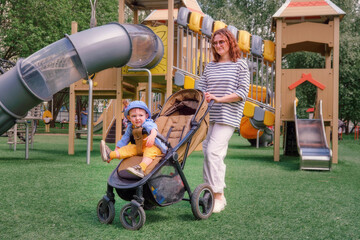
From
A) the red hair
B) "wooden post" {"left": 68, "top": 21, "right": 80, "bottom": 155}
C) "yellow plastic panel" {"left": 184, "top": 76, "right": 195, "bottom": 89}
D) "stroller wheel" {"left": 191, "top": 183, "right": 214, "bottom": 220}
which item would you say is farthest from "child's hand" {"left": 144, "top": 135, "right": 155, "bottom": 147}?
"wooden post" {"left": 68, "top": 21, "right": 80, "bottom": 155}

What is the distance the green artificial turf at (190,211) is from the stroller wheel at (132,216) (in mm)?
63

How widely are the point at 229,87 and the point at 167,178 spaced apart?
1.10 meters

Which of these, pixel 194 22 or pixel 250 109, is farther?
pixel 194 22

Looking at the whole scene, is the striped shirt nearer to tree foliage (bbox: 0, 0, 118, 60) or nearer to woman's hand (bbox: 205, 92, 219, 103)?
woman's hand (bbox: 205, 92, 219, 103)

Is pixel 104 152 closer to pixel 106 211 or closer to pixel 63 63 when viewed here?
pixel 106 211

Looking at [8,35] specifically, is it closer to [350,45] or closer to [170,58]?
[170,58]

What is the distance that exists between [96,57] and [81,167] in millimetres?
2086

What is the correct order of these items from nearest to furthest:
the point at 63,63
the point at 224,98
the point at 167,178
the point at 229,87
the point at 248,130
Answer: the point at 167,178 < the point at 224,98 < the point at 229,87 < the point at 63,63 < the point at 248,130

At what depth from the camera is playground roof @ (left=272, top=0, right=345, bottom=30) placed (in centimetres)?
871

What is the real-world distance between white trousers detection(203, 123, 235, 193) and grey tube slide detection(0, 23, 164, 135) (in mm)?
2012

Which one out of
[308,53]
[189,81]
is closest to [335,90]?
[189,81]

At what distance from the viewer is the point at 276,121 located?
29.2 feet

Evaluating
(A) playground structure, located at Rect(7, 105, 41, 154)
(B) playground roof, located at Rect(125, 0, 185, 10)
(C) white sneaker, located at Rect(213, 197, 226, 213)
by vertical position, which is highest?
(B) playground roof, located at Rect(125, 0, 185, 10)

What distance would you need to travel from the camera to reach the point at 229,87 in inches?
149
